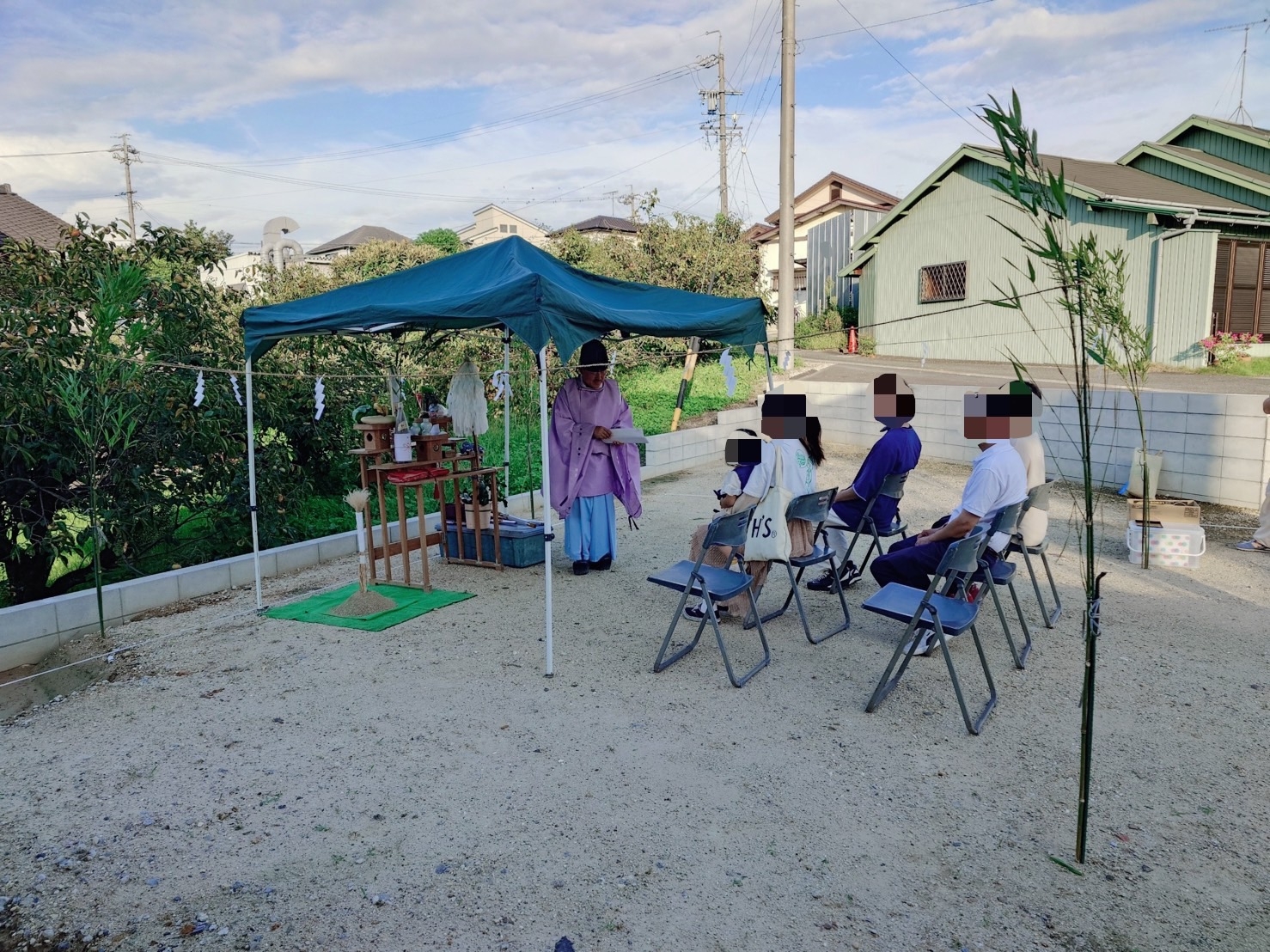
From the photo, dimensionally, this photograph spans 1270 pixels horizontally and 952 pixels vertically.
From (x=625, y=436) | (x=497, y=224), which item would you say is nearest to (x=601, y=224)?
(x=497, y=224)

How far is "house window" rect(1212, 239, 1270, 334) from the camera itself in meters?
14.2

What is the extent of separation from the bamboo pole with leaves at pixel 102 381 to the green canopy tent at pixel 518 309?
671mm

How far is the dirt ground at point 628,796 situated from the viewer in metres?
2.43


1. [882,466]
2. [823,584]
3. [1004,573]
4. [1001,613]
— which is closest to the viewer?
[1001,613]

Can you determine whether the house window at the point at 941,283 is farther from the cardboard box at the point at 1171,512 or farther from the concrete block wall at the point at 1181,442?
the cardboard box at the point at 1171,512

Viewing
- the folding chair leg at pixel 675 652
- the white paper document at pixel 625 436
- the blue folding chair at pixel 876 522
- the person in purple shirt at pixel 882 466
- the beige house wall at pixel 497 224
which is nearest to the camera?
the folding chair leg at pixel 675 652

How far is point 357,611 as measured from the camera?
5250 mm

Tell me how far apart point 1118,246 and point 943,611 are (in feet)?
35.6

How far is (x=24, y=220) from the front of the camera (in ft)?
61.3

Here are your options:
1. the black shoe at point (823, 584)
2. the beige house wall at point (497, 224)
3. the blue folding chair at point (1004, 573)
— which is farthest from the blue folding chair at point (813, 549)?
the beige house wall at point (497, 224)

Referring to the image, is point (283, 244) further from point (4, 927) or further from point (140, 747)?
point (4, 927)

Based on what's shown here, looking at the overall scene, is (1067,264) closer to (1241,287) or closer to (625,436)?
(625,436)

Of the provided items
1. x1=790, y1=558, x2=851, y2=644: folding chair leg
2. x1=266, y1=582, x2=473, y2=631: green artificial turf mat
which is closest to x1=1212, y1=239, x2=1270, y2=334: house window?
x1=790, y1=558, x2=851, y2=644: folding chair leg

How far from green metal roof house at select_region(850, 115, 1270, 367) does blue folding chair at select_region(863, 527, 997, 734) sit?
828 centimetres
